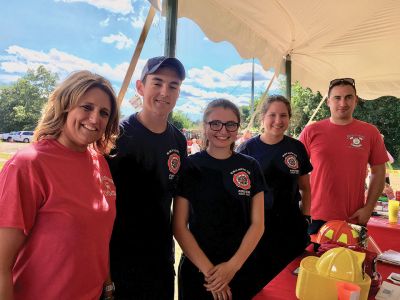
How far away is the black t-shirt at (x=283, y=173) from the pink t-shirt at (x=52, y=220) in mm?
1168

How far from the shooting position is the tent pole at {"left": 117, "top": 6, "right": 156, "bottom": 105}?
1.93 metres

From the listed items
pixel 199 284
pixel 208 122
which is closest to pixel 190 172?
pixel 208 122

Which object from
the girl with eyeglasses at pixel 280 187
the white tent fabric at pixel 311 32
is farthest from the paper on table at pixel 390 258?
the white tent fabric at pixel 311 32

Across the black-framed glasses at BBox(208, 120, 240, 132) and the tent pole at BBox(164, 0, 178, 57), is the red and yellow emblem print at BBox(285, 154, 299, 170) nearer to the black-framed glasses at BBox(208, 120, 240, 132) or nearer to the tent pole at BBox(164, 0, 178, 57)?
the black-framed glasses at BBox(208, 120, 240, 132)

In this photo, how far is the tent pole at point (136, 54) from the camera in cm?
193

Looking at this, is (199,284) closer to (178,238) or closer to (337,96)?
(178,238)

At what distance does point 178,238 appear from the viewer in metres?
1.51

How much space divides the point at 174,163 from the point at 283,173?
2.61ft

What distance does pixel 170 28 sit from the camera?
2.25 meters

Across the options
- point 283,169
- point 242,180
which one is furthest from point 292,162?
point 242,180

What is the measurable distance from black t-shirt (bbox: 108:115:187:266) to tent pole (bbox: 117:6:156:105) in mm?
435

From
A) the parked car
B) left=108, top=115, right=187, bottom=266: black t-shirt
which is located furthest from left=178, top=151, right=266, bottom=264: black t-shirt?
the parked car

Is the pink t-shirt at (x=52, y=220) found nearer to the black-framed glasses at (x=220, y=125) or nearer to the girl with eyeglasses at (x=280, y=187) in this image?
the black-framed glasses at (x=220, y=125)

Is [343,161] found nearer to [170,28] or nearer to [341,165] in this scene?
[341,165]
